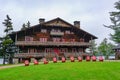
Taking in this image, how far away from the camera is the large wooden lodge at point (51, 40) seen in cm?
5894

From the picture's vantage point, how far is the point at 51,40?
62.8 metres

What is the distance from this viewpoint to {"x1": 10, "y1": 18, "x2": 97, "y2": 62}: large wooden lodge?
58938mm

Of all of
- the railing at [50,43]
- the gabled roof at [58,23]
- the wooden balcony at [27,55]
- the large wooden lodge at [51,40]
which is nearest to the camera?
the wooden balcony at [27,55]

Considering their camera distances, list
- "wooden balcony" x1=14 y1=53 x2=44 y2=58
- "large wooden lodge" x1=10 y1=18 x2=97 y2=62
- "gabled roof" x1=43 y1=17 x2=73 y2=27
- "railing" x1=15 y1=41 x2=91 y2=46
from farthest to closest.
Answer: "gabled roof" x1=43 y1=17 x2=73 y2=27 → "large wooden lodge" x1=10 y1=18 x2=97 y2=62 → "railing" x1=15 y1=41 x2=91 y2=46 → "wooden balcony" x1=14 y1=53 x2=44 y2=58

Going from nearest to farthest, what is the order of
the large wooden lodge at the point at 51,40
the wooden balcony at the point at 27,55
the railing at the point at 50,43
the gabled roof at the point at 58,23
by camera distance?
the wooden balcony at the point at 27,55 → the railing at the point at 50,43 → the large wooden lodge at the point at 51,40 → the gabled roof at the point at 58,23

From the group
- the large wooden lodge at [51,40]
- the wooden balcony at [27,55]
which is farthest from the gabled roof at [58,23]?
the wooden balcony at [27,55]

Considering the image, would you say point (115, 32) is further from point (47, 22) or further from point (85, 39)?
point (47, 22)

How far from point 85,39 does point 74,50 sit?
4426 millimetres

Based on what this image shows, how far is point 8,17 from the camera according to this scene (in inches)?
2763

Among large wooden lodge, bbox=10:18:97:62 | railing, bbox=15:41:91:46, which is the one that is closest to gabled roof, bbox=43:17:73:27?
large wooden lodge, bbox=10:18:97:62

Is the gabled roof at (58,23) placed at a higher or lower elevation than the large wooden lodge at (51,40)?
higher

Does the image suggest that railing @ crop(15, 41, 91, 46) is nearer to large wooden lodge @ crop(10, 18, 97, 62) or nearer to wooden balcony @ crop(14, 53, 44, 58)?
large wooden lodge @ crop(10, 18, 97, 62)

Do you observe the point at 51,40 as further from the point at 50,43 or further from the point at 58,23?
the point at 58,23

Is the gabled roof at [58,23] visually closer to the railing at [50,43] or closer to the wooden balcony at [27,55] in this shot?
the railing at [50,43]
